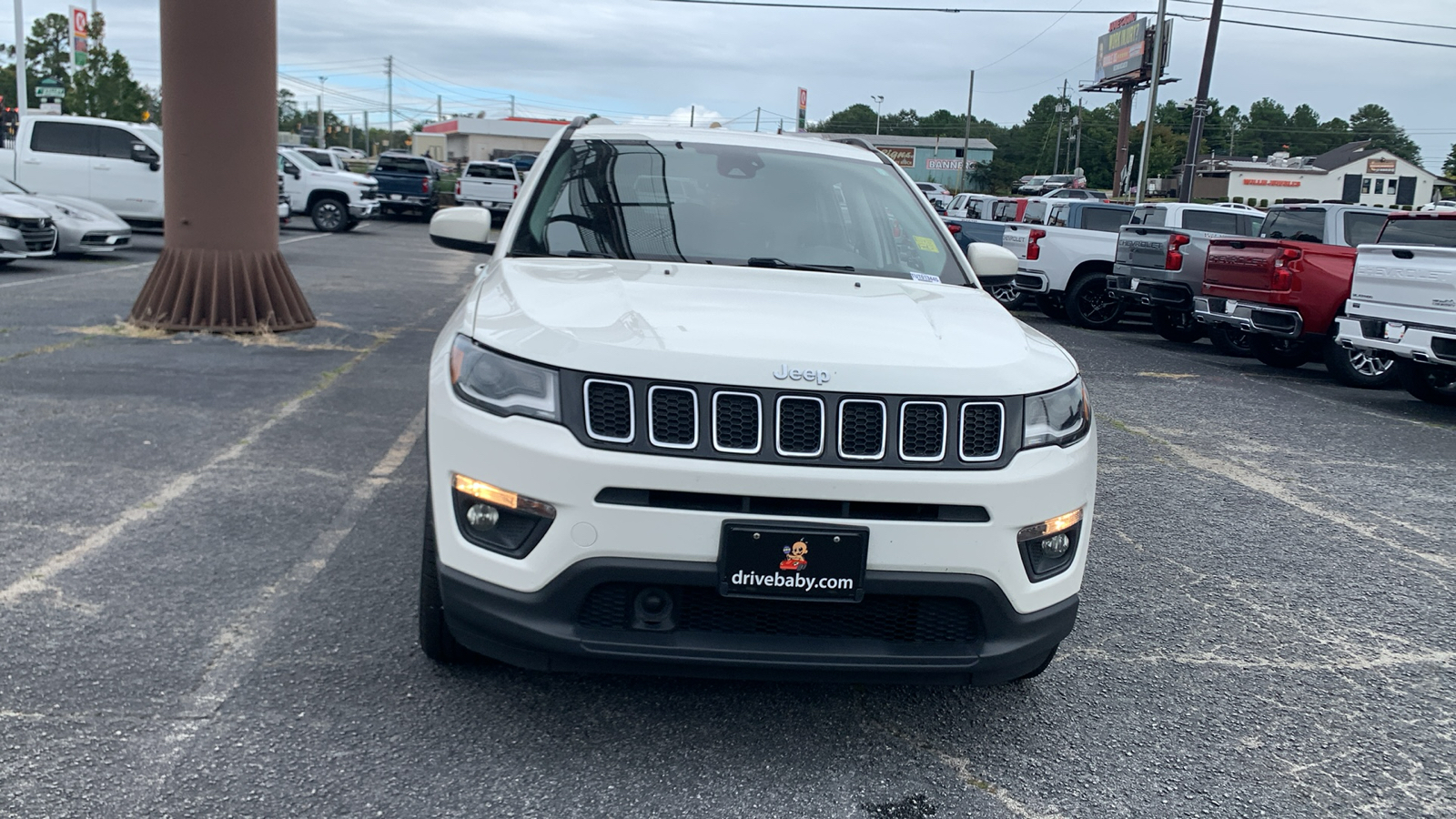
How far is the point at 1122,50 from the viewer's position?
83.5 meters

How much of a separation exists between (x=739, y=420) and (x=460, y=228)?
88.2 inches

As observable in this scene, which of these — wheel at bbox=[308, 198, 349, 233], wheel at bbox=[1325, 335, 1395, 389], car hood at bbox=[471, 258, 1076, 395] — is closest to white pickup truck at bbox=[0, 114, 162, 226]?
wheel at bbox=[308, 198, 349, 233]

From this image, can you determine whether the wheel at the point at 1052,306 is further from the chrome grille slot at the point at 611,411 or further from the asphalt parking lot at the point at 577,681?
the chrome grille slot at the point at 611,411

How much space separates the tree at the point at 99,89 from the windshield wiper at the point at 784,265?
5231cm

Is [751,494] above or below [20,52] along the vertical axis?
below

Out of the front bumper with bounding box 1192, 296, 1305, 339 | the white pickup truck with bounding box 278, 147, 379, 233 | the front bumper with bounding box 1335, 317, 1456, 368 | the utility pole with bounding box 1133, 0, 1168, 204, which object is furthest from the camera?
the utility pole with bounding box 1133, 0, 1168, 204

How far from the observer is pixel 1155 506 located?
20.0ft

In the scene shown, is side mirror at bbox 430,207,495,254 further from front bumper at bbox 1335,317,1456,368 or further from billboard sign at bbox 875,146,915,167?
billboard sign at bbox 875,146,915,167

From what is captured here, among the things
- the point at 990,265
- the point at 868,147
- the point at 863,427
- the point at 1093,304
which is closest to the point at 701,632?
the point at 863,427

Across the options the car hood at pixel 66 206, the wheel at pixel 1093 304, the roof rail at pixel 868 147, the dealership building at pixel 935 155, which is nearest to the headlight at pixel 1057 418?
the roof rail at pixel 868 147

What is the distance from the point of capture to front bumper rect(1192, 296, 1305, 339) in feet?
37.9

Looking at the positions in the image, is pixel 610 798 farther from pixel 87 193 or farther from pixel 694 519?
pixel 87 193

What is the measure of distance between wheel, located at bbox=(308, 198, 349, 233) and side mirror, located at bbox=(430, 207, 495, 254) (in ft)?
74.6

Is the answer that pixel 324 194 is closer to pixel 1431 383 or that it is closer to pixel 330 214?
pixel 330 214
